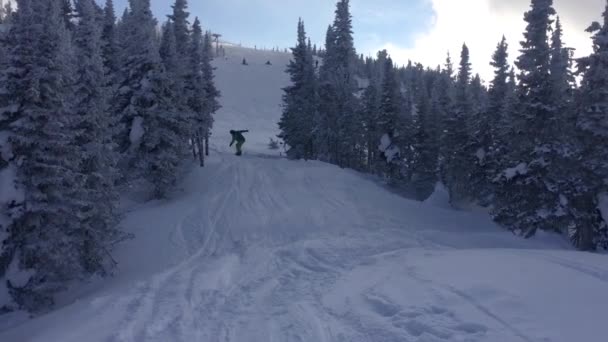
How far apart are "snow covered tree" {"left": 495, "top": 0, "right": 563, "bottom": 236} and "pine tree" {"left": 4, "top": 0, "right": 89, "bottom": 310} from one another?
2108cm

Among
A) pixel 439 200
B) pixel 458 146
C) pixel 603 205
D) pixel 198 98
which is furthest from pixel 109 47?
pixel 603 205

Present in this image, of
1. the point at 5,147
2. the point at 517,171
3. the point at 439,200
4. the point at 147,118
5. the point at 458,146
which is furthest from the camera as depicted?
the point at 458,146

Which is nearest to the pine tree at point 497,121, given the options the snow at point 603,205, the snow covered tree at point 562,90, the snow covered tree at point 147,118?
the snow covered tree at point 562,90

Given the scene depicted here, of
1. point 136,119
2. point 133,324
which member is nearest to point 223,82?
point 136,119

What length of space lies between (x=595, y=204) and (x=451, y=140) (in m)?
20.4

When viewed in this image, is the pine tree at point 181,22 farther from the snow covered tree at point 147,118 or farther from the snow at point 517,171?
the snow at point 517,171

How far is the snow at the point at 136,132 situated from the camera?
30.2 m

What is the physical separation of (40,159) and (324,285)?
1199cm

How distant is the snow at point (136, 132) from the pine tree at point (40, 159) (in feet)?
39.6

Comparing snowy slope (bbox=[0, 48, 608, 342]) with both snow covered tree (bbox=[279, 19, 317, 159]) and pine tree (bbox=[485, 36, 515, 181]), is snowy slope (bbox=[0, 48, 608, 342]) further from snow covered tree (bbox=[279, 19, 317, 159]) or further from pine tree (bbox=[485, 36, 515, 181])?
snow covered tree (bbox=[279, 19, 317, 159])

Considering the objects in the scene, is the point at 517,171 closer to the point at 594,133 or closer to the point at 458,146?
the point at 594,133

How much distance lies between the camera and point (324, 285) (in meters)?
12.6

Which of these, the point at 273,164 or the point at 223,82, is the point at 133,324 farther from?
the point at 223,82

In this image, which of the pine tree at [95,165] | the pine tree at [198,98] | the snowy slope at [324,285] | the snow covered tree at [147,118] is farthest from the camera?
the pine tree at [198,98]
